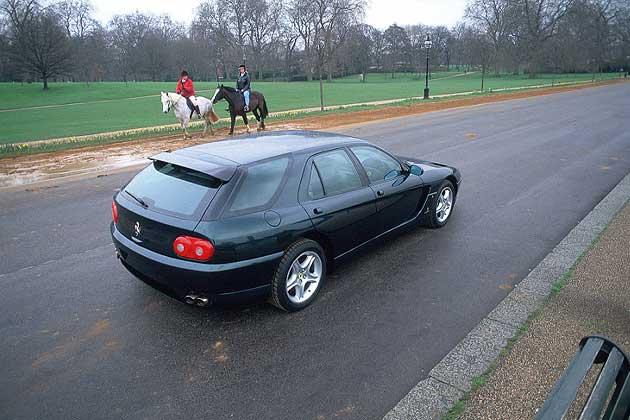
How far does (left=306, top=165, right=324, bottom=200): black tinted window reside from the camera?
4.34 meters

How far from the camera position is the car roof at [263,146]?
14.2ft

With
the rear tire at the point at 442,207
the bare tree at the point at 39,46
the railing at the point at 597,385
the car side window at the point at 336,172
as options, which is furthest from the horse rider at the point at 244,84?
the bare tree at the point at 39,46

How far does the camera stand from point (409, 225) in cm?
566

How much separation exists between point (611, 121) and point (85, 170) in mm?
19107

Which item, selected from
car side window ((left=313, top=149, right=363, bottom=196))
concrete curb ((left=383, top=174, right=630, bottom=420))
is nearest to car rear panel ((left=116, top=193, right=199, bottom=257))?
car side window ((left=313, top=149, right=363, bottom=196))

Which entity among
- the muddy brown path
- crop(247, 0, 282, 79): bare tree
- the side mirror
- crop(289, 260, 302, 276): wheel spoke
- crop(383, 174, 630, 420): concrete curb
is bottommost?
crop(383, 174, 630, 420): concrete curb

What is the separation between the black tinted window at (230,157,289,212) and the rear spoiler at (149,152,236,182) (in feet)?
0.53

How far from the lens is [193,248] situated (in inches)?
144

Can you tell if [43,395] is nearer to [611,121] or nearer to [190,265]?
[190,265]

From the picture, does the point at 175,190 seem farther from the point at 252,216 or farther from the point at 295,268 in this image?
the point at 295,268

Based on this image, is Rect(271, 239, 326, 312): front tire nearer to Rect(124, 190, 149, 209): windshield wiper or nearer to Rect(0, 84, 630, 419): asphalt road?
Rect(0, 84, 630, 419): asphalt road

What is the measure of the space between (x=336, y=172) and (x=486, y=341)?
7.07 feet

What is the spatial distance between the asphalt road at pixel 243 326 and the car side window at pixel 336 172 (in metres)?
0.84

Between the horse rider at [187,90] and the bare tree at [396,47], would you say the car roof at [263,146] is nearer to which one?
the horse rider at [187,90]
